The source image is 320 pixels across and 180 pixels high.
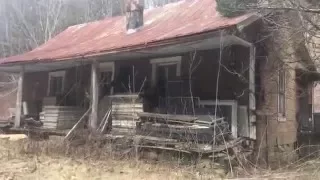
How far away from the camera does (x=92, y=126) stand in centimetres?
1308

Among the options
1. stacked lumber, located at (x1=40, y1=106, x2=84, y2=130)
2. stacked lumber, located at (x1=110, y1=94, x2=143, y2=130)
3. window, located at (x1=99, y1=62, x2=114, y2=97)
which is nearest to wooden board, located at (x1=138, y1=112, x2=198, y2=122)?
stacked lumber, located at (x1=110, y1=94, x2=143, y2=130)

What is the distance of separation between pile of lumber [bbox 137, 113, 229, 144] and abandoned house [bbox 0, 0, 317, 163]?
0.19 ft

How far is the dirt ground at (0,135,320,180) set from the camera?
349 inches

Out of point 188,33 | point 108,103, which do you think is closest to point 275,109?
point 188,33

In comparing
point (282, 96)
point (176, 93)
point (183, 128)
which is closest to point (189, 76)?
point (176, 93)

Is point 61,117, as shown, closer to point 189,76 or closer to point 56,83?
point 56,83

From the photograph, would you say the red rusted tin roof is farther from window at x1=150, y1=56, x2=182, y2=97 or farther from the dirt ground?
the dirt ground

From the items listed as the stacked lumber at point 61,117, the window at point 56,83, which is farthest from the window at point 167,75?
the window at point 56,83

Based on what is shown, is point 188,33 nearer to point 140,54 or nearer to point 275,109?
point 140,54

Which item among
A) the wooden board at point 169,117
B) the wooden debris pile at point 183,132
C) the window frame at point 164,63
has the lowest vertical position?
the wooden debris pile at point 183,132

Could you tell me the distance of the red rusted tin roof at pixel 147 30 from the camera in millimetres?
11164

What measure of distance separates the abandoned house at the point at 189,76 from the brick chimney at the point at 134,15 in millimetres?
38

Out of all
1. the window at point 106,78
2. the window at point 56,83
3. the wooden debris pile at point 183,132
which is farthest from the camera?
the window at point 56,83

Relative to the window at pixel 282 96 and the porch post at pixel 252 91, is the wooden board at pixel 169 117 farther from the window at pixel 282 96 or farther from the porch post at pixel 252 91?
the window at pixel 282 96
